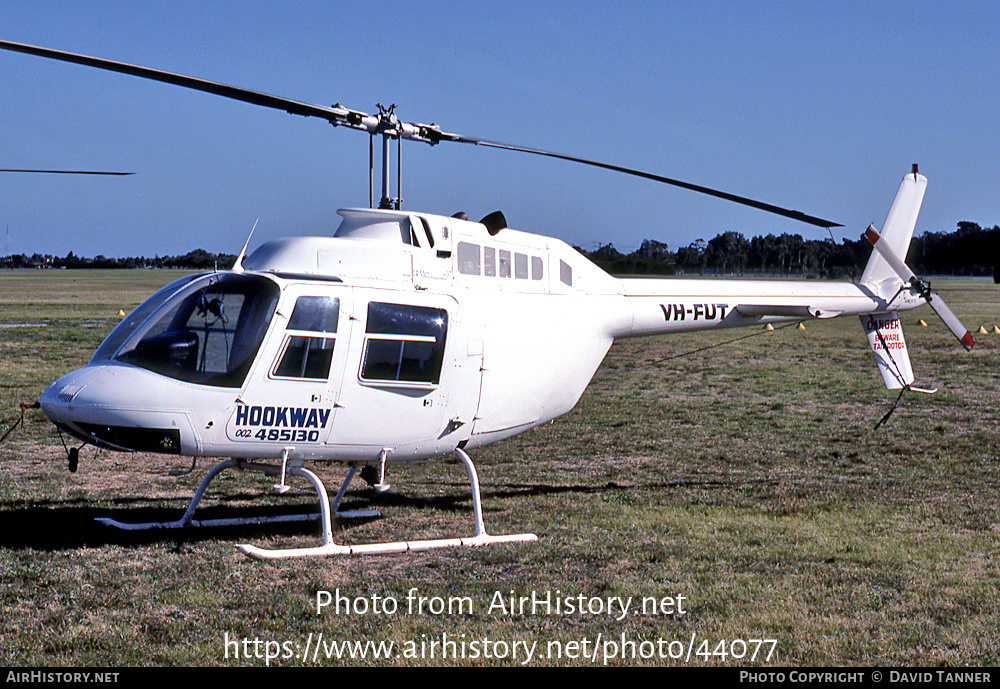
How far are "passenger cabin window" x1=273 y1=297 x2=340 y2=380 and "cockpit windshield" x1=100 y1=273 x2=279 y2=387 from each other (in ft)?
0.71

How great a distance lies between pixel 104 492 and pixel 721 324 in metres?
7.03

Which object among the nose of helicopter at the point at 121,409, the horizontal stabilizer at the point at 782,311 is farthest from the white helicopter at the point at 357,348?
the horizontal stabilizer at the point at 782,311

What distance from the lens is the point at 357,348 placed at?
26.6ft

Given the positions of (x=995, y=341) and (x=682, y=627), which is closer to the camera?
(x=682, y=627)

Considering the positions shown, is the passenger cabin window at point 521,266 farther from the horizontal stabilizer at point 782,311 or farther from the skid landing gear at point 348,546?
the horizontal stabilizer at point 782,311

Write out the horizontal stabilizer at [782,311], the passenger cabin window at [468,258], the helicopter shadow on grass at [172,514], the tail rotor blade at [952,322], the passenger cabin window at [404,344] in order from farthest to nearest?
the tail rotor blade at [952,322] < the horizontal stabilizer at [782,311] < the passenger cabin window at [468,258] < the helicopter shadow on grass at [172,514] < the passenger cabin window at [404,344]

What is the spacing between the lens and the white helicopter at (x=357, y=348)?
24.4 ft

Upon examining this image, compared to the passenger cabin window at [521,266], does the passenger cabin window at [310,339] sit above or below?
below

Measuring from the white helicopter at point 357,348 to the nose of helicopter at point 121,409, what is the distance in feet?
0.04

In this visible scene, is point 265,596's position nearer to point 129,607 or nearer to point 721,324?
point 129,607
